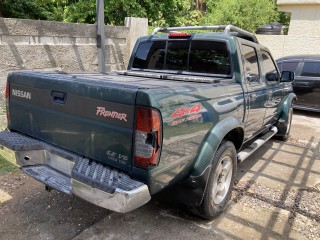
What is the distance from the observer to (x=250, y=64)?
4.08 meters

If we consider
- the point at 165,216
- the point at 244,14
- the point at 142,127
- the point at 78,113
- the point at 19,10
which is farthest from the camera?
the point at 244,14

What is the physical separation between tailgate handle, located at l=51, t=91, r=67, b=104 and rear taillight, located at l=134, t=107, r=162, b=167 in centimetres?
82

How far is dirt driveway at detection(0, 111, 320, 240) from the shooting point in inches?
119

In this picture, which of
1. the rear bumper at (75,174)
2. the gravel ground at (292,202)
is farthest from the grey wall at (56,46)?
the gravel ground at (292,202)

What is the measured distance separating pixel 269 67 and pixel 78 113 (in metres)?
3.47

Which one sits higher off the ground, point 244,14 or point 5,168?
point 244,14

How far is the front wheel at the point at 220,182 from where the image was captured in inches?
119

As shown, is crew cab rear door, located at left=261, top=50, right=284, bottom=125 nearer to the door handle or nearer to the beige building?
the door handle

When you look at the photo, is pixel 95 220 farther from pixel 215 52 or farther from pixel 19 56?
pixel 19 56

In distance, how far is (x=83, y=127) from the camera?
2.58 meters

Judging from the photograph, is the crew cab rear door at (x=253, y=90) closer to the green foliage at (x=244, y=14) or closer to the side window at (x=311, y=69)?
the side window at (x=311, y=69)

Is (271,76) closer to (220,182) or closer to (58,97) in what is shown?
(220,182)

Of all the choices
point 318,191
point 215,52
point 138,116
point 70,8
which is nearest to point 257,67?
point 215,52

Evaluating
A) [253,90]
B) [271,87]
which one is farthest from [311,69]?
[253,90]
